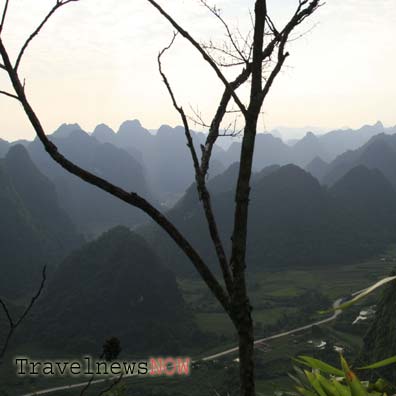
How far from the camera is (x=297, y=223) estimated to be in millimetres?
80875

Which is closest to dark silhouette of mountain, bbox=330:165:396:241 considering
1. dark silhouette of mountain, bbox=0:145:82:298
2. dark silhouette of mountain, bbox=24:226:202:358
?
dark silhouette of mountain, bbox=24:226:202:358

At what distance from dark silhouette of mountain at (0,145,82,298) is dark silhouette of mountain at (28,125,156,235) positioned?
1522 cm

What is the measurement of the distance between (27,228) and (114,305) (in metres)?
31.8

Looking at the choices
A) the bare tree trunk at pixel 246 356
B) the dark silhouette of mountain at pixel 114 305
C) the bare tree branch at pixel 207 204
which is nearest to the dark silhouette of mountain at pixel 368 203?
the dark silhouette of mountain at pixel 114 305

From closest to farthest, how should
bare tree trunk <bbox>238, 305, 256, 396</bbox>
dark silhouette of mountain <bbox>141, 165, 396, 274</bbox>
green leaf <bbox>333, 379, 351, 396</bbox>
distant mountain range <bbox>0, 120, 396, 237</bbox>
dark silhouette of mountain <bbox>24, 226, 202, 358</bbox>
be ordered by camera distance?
green leaf <bbox>333, 379, 351, 396</bbox> → bare tree trunk <bbox>238, 305, 256, 396</bbox> → dark silhouette of mountain <bbox>24, 226, 202, 358</bbox> → dark silhouette of mountain <bbox>141, 165, 396, 274</bbox> → distant mountain range <bbox>0, 120, 396, 237</bbox>

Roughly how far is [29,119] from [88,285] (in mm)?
55576

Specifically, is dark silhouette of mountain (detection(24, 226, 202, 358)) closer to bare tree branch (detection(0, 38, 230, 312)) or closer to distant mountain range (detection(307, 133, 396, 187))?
bare tree branch (detection(0, 38, 230, 312))

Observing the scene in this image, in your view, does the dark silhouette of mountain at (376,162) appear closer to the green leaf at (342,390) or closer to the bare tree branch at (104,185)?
the bare tree branch at (104,185)

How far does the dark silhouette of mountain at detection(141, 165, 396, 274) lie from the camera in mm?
74188

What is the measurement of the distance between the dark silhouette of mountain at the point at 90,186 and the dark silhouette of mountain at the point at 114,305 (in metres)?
50.4

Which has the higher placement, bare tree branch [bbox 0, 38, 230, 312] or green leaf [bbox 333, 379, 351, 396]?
bare tree branch [bbox 0, 38, 230, 312]

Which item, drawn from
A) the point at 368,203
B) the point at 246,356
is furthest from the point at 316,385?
the point at 368,203

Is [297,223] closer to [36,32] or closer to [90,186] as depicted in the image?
[90,186]

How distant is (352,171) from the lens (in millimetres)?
99000
